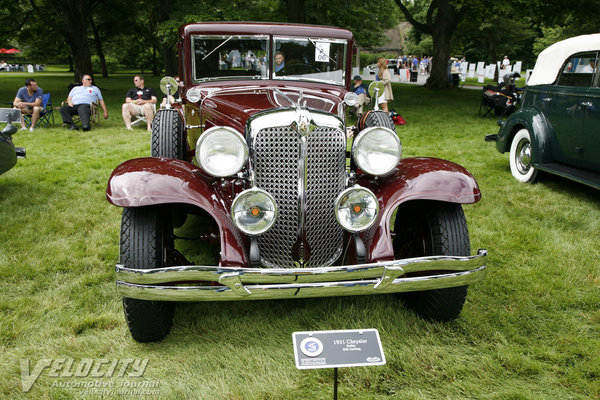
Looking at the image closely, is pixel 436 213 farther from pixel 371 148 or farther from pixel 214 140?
pixel 214 140

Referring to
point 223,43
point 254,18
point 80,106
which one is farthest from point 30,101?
point 223,43

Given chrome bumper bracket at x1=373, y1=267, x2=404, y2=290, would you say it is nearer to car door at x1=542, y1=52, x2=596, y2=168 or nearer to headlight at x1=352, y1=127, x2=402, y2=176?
headlight at x1=352, y1=127, x2=402, y2=176

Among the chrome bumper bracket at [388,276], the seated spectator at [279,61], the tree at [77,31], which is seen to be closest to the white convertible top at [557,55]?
the seated spectator at [279,61]

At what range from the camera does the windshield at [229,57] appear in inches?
159

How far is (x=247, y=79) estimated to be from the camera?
405cm

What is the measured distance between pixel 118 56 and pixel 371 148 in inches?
1906

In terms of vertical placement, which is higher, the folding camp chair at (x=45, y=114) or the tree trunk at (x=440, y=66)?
the tree trunk at (x=440, y=66)

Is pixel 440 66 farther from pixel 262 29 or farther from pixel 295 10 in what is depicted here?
pixel 262 29

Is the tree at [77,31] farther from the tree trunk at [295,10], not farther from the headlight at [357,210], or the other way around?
the headlight at [357,210]

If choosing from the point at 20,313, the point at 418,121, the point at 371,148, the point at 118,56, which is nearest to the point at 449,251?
the point at 371,148

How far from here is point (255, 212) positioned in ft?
7.93

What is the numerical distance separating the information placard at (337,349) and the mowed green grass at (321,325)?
1.57ft

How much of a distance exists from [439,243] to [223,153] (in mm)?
1422

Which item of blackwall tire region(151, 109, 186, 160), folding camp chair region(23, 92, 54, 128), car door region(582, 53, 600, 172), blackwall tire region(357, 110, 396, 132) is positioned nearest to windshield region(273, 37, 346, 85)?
blackwall tire region(357, 110, 396, 132)
